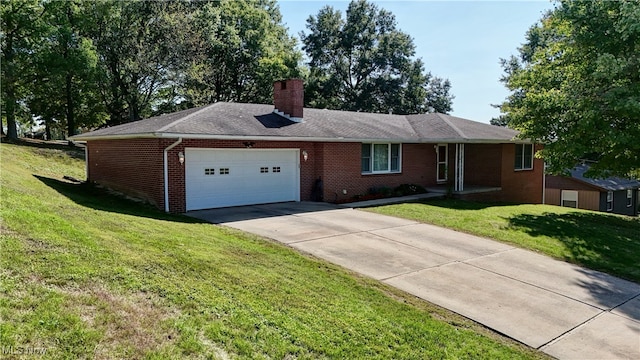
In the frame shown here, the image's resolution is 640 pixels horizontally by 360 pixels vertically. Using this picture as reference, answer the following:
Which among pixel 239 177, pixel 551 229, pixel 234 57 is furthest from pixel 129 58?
pixel 551 229

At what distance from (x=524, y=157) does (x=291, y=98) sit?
39.9 ft

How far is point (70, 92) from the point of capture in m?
28.8

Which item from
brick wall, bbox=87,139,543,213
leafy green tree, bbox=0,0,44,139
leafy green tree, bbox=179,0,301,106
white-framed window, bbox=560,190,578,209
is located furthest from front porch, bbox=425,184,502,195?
leafy green tree, bbox=0,0,44,139

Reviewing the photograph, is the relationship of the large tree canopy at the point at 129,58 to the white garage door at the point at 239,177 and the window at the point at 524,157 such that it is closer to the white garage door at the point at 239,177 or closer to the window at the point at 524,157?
the white garage door at the point at 239,177

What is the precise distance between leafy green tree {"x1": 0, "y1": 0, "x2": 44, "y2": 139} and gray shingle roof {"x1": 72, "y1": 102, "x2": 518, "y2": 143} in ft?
33.9

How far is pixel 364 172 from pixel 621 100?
27.9 feet

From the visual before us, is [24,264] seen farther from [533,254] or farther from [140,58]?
[140,58]

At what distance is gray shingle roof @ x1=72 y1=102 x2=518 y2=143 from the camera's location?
1259 centimetres

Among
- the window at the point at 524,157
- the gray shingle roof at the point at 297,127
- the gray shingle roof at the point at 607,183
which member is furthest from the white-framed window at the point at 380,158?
the gray shingle roof at the point at 607,183

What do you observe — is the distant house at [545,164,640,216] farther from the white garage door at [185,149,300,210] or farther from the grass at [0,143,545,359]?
the grass at [0,143,545,359]

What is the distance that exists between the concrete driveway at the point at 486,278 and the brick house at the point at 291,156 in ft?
5.72

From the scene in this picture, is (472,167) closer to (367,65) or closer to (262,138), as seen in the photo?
(262,138)

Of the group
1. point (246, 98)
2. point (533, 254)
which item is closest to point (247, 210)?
point (533, 254)

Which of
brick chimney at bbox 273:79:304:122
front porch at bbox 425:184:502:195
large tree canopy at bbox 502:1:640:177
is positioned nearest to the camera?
large tree canopy at bbox 502:1:640:177
